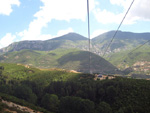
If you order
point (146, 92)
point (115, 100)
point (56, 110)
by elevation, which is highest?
point (146, 92)

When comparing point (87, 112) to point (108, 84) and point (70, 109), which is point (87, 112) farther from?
point (108, 84)

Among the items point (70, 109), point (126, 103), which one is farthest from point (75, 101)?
point (126, 103)

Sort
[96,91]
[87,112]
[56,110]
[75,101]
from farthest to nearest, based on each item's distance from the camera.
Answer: [96,91]
[56,110]
[75,101]
[87,112]

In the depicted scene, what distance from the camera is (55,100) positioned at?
272 feet

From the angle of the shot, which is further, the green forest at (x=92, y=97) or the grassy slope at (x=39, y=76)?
the grassy slope at (x=39, y=76)

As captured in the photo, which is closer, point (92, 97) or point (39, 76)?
point (92, 97)

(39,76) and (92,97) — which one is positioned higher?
(39,76)

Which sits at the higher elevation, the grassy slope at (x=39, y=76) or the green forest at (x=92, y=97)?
the grassy slope at (x=39, y=76)

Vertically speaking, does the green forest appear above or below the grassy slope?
below

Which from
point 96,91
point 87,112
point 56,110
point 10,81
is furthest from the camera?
point 10,81

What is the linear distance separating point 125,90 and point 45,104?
45.9 metres

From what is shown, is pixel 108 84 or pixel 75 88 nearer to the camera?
pixel 108 84

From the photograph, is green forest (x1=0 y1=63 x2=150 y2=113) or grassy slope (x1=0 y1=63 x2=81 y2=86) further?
grassy slope (x1=0 y1=63 x2=81 y2=86)

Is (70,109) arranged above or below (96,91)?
below
